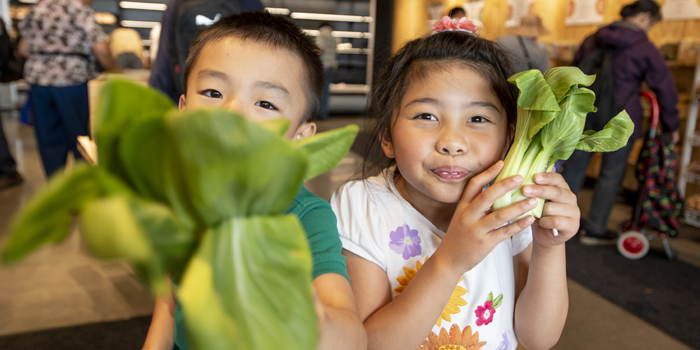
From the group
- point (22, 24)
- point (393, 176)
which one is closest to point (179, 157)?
point (393, 176)

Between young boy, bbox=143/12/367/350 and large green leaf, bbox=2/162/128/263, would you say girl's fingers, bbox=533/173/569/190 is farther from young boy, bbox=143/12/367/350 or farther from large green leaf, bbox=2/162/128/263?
large green leaf, bbox=2/162/128/263

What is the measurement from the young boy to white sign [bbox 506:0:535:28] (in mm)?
5589

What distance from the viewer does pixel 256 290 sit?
11.4 inches

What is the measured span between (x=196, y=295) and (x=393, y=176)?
811 mm

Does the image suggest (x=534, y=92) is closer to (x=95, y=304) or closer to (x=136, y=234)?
(x=136, y=234)

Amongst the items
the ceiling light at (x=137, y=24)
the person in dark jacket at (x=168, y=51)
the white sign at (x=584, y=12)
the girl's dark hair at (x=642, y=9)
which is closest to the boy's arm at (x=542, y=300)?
the person in dark jacket at (x=168, y=51)

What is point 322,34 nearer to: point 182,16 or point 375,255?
point 182,16

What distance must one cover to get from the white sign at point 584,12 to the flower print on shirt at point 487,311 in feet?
15.5

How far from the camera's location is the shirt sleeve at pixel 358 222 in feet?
2.92

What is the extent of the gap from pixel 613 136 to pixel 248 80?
1.83 feet

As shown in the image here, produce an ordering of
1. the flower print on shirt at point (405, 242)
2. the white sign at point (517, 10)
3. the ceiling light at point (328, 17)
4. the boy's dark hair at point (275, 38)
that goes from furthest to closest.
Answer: the ceiling light at point (328, 17) → the white sign at point (517, 10) → the flower print on shirt at point (405, 242) → the boy's dark hair at point (275, 38)

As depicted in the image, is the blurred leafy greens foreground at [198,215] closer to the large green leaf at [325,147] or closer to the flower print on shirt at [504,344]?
the large green leaf at [325,147]

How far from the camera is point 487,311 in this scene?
90cm

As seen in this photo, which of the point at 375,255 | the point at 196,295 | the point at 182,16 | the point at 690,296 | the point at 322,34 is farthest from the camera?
the point at 322,34
